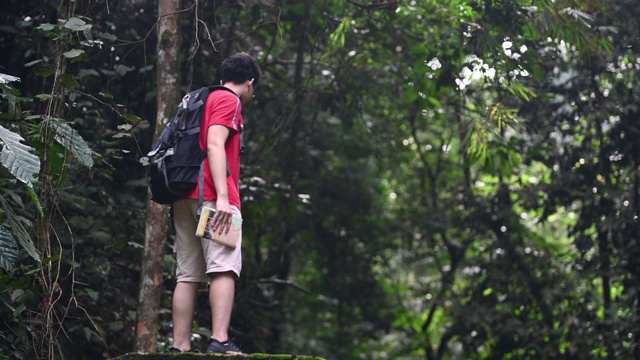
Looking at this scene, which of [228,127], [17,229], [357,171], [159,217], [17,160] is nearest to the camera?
[17,160]

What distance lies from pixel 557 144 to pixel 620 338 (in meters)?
2.41

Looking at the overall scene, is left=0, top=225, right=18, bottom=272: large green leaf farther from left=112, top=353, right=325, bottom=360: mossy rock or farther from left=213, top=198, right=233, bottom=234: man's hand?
left=213, top=198, right=233, bottom=234: man's hand

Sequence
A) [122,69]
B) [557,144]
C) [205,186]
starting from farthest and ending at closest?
1. [557,144]
2. [122,69]
3. [205,186]

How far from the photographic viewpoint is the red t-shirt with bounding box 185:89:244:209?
4.58m

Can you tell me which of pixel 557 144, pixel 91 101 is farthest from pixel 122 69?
pixel 557 144

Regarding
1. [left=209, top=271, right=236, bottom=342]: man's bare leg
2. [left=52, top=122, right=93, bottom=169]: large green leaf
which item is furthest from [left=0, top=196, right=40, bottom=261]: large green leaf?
[left=209, top=271, right=236, bottom=342]: man's bare leg

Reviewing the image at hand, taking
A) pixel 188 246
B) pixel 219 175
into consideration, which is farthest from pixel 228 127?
pixel 188 246

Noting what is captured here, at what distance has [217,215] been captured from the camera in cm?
444

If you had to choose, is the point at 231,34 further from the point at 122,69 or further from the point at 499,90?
the point at 499,90

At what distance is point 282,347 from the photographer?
12.9 meters

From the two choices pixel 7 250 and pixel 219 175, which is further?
pixel 219 175

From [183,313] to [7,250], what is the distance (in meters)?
0.98

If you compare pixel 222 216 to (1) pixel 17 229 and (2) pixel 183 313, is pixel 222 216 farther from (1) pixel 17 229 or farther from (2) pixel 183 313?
(1) pixel 17 229

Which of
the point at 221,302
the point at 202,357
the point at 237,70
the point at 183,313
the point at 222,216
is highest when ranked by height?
the point at 237,70
